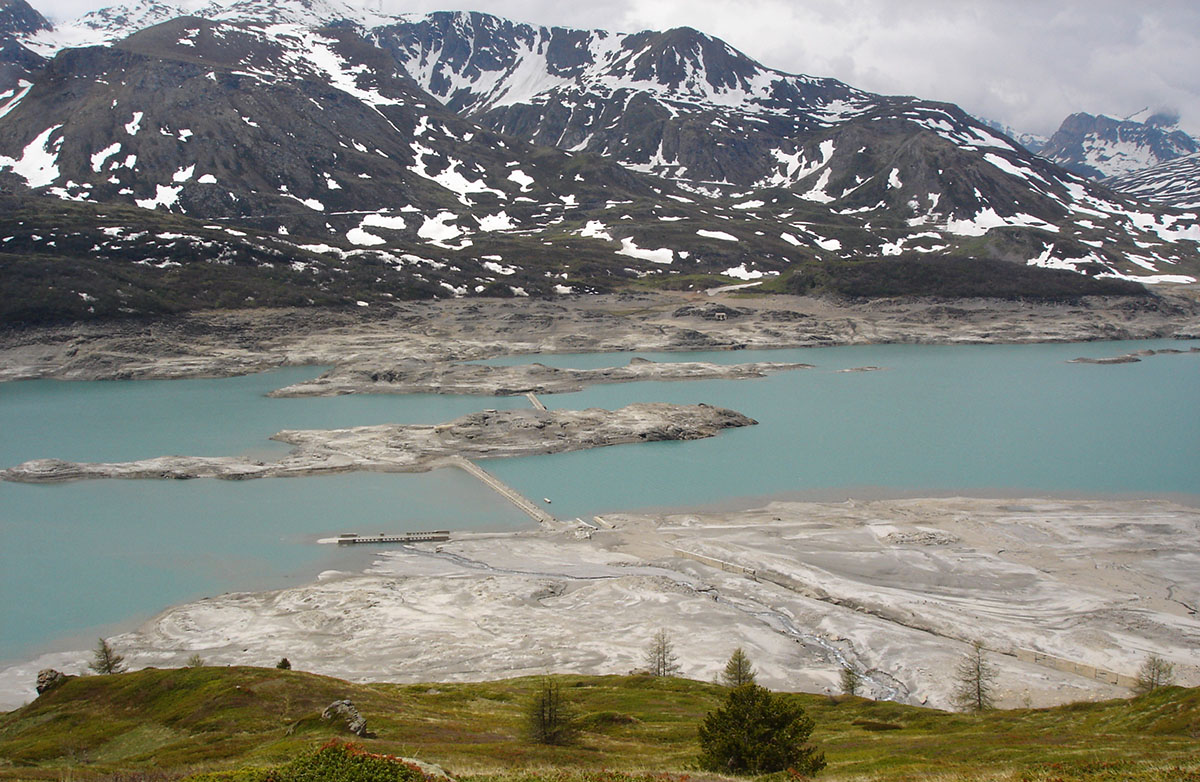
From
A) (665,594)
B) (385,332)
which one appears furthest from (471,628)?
(385,332)

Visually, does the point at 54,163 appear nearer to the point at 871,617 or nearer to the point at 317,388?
the point at 317,388

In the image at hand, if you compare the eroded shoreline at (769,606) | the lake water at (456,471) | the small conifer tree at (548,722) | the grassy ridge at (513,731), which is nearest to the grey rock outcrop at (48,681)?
the grassy ridge at (513,731)

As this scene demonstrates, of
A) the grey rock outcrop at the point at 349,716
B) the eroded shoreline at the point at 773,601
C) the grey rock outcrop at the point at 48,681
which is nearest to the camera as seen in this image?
the grey rock outcrop at the point at 349,716

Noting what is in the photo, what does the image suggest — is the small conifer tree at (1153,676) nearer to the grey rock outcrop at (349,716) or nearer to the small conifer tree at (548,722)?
the small conifer tree at (548,722)

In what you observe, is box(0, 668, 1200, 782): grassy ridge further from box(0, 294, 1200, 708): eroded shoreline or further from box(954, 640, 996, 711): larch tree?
box(0, 294, 1200, 708): eroded shoreline

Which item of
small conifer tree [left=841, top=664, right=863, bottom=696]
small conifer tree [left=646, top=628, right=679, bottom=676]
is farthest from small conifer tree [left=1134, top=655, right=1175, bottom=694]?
small conifer tree [left=646, top=628, right=679, bottom=676]

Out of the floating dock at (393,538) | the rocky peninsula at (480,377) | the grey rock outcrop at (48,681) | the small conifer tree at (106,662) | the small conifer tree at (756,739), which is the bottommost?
the small conifer tree at (106,662)
